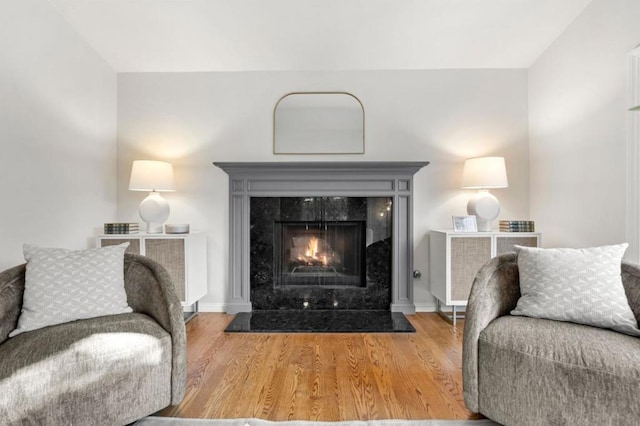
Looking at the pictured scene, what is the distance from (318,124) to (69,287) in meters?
2.36

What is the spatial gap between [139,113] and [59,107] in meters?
0.76

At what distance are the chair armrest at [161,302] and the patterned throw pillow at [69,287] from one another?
54 millimetres

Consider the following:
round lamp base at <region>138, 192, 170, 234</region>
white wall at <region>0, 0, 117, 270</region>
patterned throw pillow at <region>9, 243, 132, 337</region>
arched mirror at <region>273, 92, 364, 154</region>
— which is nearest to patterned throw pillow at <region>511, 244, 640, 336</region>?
arched mirror at <region>273, 92, 364, 154</region>

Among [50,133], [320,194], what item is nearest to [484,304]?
[320,194]

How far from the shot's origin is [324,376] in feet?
6.13

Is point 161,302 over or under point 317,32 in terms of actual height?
under

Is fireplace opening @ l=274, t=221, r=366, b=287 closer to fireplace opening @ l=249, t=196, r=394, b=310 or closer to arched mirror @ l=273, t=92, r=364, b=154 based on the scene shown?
fireplace opening @ l=249, t=196, r=394, b=310

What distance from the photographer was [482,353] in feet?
4.66

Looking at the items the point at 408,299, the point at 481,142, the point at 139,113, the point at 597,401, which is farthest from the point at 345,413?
the point at 139,113

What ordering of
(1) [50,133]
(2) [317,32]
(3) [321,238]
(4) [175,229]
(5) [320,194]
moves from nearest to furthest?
(1) [50,133], (2) [317,32], (4) [175,229], (5) [320,194], (3) [321,238]

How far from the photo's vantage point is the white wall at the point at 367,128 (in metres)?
3.15

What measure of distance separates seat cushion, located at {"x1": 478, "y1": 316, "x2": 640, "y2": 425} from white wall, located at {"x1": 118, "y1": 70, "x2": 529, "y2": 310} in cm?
176

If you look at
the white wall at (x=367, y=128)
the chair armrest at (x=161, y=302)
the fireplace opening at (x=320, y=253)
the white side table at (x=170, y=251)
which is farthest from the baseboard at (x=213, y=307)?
the chair armrest at (x=161, y=302)

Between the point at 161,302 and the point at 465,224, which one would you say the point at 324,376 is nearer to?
the point at 161,302
